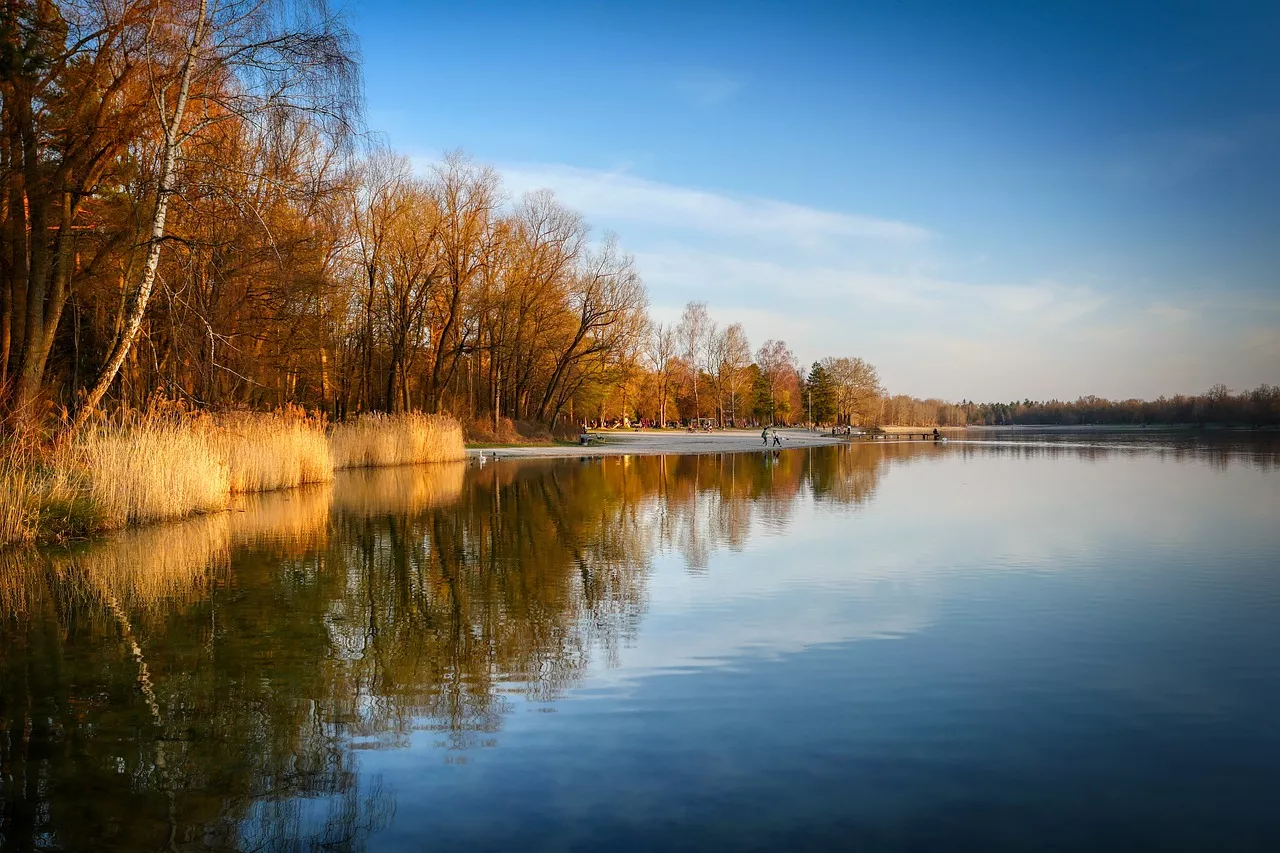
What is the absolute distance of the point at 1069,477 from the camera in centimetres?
2552

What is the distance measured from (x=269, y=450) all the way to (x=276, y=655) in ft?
45.5

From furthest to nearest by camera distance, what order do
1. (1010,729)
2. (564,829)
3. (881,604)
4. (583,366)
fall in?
(583,366) < (881,604) < (1010,729) < (564,829)

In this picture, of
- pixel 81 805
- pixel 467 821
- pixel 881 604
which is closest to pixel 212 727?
pixel 81 805

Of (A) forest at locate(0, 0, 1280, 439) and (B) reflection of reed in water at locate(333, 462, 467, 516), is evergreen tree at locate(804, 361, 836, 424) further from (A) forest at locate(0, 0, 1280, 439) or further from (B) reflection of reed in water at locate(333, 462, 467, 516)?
(B) reflection of reed in water at locate(333, 462, 467, 516)

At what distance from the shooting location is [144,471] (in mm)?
13453

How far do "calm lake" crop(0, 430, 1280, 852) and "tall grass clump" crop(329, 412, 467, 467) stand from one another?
601 inches

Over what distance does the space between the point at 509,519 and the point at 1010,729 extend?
11096 mm

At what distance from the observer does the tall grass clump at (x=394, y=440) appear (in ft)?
91.4

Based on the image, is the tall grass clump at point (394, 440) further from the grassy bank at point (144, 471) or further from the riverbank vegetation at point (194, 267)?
the grassy bank at point (144, 471)

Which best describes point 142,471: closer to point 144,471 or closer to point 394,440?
point 144,471

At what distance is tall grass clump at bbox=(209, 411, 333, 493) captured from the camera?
18250 millimetres

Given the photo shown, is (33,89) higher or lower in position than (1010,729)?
higher

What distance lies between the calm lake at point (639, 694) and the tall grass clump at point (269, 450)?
5.81m

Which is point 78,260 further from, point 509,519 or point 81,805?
point 81,805
